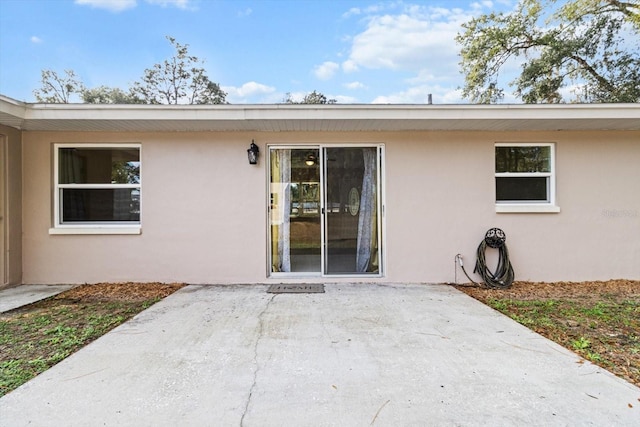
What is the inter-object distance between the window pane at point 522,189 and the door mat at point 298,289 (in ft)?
10.7

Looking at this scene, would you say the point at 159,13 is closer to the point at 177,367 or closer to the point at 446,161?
the point at 446,161

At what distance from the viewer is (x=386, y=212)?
5355mm

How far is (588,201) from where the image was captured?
17.7ft

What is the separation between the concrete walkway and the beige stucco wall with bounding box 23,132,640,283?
1581mm

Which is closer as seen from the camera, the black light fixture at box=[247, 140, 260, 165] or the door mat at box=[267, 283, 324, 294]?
the door mat at box=[267, 283, 324, 294]

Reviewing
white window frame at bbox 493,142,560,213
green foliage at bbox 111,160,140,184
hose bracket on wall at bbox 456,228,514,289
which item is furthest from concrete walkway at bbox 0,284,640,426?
green foliage at bbox 111,160,140,184

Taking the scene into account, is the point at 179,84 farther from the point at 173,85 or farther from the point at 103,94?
the point at 103,94

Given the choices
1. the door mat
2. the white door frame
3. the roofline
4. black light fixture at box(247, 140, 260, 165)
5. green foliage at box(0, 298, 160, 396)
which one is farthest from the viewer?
black light fixture at box(247, 140, 260, 165)

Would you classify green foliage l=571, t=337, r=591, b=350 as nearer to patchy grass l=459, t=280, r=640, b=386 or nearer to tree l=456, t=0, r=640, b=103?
patchy grass l=459, t=280, r=640, b=386

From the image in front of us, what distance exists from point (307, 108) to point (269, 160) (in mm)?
1167

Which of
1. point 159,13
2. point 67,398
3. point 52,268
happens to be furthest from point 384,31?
point 67,398

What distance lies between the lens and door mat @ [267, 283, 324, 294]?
480cm

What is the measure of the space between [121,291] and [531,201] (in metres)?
6.55

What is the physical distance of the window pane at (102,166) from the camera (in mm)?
5383
